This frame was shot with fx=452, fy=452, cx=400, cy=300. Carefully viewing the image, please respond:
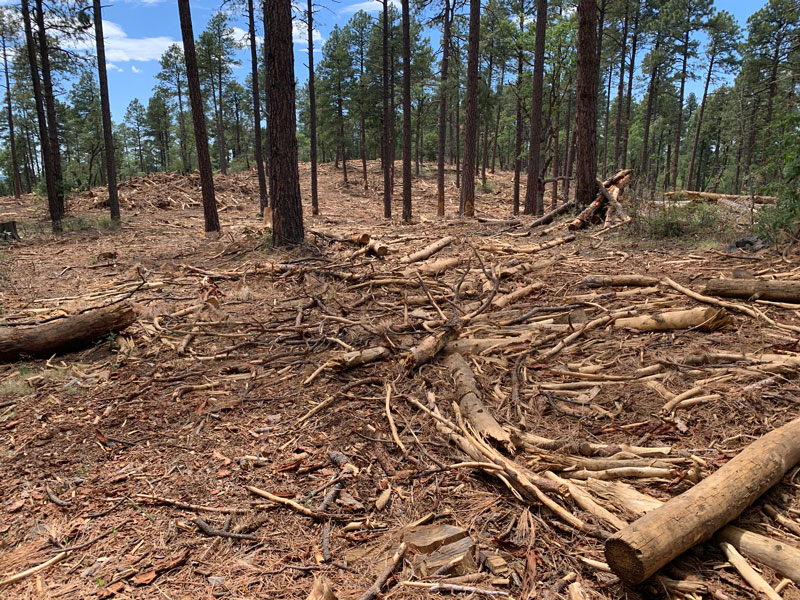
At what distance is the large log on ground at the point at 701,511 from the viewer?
1.93m

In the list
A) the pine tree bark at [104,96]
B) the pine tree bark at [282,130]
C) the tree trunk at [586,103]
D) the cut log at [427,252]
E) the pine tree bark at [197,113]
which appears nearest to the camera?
the cut log at [427,252]

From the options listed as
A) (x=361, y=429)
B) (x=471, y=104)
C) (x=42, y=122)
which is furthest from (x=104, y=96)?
(x=361, y=429)

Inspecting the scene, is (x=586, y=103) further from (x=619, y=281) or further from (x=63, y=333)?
(x=63, y=333)

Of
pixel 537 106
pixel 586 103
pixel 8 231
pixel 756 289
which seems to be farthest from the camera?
pixel 537 106

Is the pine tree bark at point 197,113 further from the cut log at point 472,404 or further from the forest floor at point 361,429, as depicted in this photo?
the cut log at point 472,404

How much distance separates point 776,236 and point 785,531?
5541mm

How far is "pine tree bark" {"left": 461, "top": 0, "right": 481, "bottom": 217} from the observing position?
14.4 meters

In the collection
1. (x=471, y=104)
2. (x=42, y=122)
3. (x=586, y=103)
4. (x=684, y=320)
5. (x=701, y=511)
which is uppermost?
(x=471, y=104)

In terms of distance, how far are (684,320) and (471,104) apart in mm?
12690

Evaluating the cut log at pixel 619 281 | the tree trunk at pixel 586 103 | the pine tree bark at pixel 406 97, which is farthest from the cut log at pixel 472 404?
the pine tree bark at pixel 406 97

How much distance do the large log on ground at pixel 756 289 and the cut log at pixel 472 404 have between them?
2.85m

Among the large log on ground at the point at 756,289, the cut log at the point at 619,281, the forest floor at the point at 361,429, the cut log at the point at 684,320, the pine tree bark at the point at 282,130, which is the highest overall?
the pine tree bark at the point at 282,130

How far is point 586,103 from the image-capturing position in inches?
390

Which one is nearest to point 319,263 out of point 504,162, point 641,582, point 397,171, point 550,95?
point 641,582
